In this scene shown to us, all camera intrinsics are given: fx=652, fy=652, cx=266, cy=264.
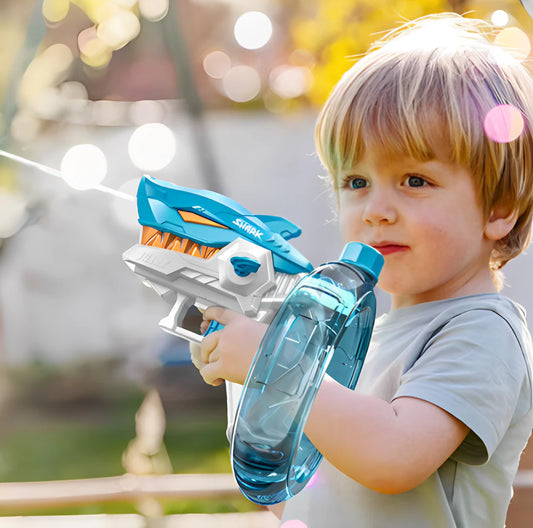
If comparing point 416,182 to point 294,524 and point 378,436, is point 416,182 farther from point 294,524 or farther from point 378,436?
point 294,524

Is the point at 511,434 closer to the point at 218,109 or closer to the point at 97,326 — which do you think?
the point at 218,109

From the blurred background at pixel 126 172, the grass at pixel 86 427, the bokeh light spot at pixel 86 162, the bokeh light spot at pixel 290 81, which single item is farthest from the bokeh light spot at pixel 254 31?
the grass at pixel 86 427

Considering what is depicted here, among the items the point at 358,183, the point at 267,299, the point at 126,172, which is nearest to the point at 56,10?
the point at 126,172

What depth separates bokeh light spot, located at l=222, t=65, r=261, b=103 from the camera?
2.12 metres

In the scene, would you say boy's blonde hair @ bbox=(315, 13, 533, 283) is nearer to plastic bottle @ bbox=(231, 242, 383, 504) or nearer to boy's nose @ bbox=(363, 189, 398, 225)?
boy's nose @ bbox=(363, 189, 398, 225)

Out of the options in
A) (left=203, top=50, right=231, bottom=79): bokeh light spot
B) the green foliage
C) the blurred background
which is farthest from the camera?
(left=203, top=50, right=231, bottom=79): bokeh light spot

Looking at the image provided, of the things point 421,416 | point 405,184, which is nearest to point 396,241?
point 405,184

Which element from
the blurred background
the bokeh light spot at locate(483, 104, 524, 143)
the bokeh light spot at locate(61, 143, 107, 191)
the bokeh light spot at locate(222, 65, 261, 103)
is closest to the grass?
the blurred background

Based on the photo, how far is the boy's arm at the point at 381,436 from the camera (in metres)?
0.48

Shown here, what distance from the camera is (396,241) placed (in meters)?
0.59

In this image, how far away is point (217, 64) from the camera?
2.18m

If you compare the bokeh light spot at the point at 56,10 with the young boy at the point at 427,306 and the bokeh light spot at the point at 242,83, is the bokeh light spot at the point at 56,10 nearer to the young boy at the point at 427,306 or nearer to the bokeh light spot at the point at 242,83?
the bokeh light spot at the point at 242,83

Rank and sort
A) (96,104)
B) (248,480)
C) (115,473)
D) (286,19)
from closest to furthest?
(248,480) < (286,19) < (115,473) < (96,104)

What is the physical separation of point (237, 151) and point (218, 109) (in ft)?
0.53
